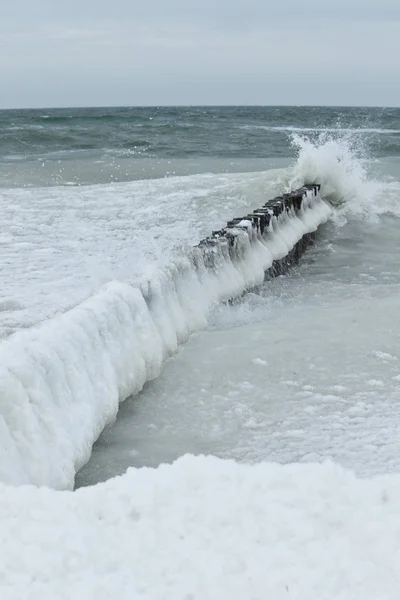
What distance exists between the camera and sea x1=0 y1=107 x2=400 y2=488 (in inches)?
139

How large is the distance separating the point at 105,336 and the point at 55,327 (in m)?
0.46

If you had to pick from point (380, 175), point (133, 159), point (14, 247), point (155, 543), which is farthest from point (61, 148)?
point (155, 543)

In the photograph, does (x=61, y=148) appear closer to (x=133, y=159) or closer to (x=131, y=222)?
(x=133, y=159)

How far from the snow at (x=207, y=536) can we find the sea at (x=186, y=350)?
78 centimetres

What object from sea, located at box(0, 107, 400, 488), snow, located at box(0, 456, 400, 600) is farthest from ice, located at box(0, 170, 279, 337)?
snow, located at box(0, 456, 400, 600)

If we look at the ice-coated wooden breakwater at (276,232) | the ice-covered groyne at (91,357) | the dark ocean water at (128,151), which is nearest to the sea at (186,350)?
the ice-covered groyne at (91,357)

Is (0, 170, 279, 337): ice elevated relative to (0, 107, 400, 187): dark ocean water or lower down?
elevated

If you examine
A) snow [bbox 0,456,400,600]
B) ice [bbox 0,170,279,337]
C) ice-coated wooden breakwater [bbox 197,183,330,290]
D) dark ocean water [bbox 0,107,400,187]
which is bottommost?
dark ocean water [bbox 0,107,400,187]

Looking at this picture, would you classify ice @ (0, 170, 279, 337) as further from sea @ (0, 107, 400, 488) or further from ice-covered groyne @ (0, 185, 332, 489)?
ice-covered groyne @ (0, 185, 332, 489)

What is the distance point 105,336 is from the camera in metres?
4.34

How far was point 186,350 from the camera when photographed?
5.20m

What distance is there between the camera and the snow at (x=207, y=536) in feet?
6.52

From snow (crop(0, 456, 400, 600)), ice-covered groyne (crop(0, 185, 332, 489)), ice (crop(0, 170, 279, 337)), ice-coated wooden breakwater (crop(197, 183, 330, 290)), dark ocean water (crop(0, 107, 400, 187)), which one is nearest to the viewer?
snow (crop(0, 456, 400, 600))

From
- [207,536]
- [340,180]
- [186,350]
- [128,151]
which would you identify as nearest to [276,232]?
[186,350]
